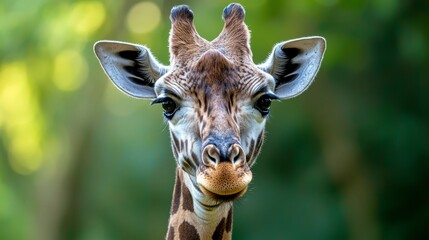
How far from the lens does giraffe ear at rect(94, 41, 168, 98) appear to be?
7578mm

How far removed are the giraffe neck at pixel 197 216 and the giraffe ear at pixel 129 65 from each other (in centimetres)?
60

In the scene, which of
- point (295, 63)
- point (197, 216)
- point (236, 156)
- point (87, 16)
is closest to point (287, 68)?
point (295, 63)

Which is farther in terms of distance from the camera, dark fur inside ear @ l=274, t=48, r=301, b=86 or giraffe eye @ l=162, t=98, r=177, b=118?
dark fur inside ear @ l=274, t=48, r=301, b=86

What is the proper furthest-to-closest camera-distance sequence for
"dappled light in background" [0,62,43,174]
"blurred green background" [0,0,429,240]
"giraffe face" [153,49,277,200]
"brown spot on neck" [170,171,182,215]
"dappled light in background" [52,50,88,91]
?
"dappled light in background" [0,62,43,174]
"dappled light in background" [52,50,88,91]
"blurred green background" [0,0,429,240]
"brown spot on neck" [170,171,182,215]
"giraffe face" [153,49,277,200]

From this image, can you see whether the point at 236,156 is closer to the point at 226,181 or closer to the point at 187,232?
the point at 226,181

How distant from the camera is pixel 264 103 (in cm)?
700

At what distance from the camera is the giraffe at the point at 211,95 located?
21.2 feet

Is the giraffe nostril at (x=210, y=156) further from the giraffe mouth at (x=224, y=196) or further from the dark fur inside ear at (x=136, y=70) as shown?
the dark fur inside ear at (x=136, y=70)

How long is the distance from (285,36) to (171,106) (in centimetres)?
1172

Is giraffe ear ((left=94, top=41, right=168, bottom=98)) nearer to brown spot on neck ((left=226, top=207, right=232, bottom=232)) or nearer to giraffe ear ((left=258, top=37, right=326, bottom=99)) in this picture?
giraffe ear ((left=258, top=37, right=326, bottom=99))

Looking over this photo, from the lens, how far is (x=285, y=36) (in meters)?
18.6

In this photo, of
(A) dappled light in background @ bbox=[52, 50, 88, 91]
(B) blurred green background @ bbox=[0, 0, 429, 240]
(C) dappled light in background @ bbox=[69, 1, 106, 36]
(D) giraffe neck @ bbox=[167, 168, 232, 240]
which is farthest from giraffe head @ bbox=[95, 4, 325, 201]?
(A) dappled light in background @ bbox=[52, 50, 88, 91]

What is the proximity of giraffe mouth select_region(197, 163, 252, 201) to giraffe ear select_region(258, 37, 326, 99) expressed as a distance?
1226 millimetres

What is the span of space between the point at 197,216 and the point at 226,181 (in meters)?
0.96
